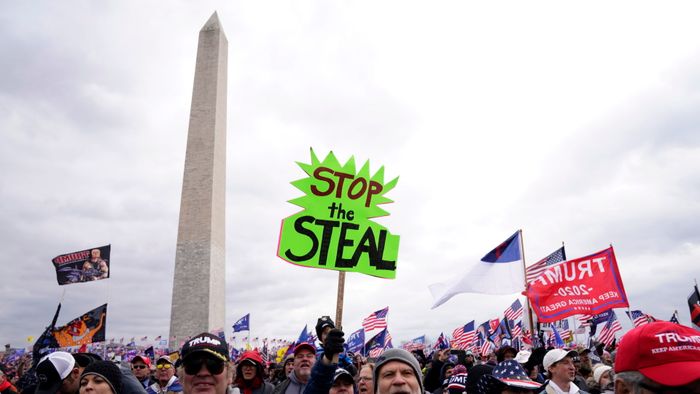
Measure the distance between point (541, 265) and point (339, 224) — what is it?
878 cm

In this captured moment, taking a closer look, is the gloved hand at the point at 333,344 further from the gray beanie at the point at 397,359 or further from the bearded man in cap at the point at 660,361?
the bearded man in cap at the point at 660,361

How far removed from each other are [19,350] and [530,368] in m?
43.8

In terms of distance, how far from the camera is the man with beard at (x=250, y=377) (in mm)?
5195

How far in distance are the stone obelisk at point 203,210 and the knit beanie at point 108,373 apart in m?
19.3

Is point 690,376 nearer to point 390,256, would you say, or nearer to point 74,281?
point 390,256

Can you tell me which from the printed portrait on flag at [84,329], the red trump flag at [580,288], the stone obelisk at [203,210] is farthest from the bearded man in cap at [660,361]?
the stone obelisk at [203,210]

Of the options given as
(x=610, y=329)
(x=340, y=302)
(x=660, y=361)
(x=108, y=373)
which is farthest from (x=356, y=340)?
(x=660, y=361)

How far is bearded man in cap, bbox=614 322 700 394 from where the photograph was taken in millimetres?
1671

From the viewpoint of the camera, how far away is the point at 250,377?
5230 mm

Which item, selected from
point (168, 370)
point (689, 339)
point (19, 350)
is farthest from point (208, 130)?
point (19, 350)

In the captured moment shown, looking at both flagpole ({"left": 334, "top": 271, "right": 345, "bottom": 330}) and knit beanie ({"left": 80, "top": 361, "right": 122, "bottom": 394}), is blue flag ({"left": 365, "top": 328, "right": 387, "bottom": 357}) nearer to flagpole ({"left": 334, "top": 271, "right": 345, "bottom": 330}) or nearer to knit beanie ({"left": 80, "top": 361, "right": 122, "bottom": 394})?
flagpole ({"left": 334, "top": 271, "right": 345, "bottom": 330})

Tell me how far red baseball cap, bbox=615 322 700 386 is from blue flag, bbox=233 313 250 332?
2367 centimetres

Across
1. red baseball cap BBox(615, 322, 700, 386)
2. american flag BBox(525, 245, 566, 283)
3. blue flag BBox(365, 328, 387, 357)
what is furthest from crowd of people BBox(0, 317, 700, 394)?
blue flag BBox(365, 328, 387, 357)

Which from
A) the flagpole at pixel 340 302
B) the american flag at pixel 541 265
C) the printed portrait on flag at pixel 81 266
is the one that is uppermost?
the printed portrait on flag at pixel 81 266
